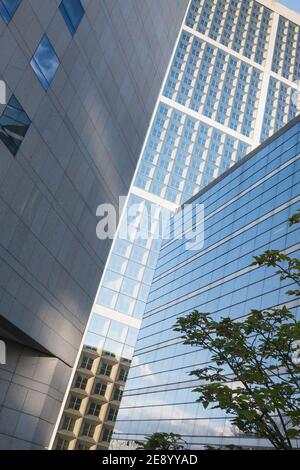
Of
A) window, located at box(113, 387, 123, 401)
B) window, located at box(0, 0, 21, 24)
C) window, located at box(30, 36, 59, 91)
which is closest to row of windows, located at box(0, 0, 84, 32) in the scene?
window, located at box(30, 36, 59, 91)

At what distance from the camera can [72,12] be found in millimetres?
22812

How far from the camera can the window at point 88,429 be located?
2773 inches

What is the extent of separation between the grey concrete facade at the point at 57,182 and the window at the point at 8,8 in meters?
0.33

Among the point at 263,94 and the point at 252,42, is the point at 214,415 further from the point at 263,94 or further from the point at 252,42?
the point at 252,42

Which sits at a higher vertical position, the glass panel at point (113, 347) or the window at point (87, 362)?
the glass panel at point (113, 347)

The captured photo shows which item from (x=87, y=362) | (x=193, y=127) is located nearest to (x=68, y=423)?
(x=87, y=362)

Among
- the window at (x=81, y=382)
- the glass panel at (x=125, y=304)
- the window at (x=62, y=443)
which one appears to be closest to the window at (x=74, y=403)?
the window at (x=81, y=382)

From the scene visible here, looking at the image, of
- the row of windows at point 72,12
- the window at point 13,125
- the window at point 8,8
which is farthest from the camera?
the row of windows at point 72,12

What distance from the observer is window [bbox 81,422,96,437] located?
231 feet

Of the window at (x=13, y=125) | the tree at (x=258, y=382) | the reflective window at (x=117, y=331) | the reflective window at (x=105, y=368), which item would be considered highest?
the reflective window at (x=117, y=331)

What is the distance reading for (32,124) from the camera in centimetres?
2069

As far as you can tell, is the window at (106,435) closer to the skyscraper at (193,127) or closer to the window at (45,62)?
the skyscraper at (193,127)

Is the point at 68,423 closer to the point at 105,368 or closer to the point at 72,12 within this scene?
the point at 105,368
